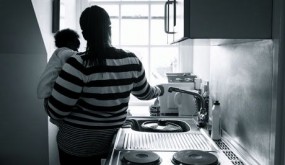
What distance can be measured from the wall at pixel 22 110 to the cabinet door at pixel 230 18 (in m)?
2.02

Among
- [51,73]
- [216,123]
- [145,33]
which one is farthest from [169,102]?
[145,33]

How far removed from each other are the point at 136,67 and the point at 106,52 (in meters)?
0.18

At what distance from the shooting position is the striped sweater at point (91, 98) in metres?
1.43

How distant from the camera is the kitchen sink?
74.1 inches

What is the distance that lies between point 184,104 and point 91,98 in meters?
1.04

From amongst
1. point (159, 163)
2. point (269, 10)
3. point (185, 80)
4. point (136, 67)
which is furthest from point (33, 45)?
point (269, 10)

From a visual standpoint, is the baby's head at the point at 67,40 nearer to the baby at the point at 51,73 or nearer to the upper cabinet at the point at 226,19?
the baby at the point at 51,73

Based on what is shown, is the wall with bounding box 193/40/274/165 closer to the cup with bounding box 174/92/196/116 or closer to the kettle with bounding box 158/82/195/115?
the cup with bounding box 174/92/196/116

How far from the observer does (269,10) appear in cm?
111

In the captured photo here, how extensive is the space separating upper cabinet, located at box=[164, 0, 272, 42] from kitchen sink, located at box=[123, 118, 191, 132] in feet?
2.88

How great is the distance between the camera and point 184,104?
2377 mm

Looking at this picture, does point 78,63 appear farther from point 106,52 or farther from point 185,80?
point 185,80

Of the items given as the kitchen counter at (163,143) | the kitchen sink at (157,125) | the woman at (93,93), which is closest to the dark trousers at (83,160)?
the woman at (93,93)

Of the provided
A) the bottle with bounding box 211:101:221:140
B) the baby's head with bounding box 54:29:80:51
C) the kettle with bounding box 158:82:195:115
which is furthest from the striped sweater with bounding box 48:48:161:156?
the kettle with bounding box 158:82:195:115
